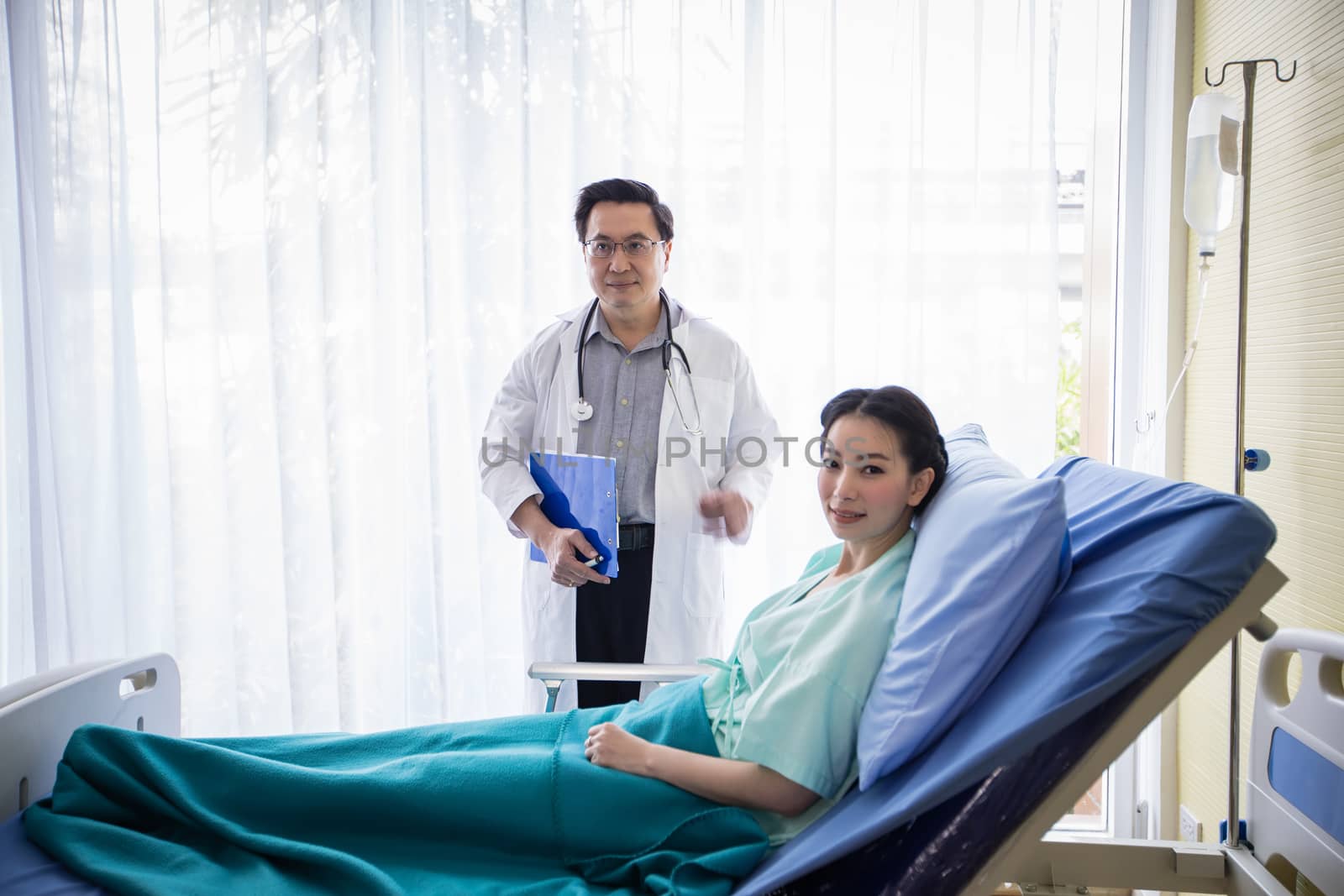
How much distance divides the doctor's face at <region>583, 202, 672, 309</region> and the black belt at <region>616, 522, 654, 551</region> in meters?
0.48

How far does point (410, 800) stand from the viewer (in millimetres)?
1131

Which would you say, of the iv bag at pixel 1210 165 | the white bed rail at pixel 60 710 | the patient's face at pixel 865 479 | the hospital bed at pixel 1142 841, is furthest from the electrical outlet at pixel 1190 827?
the white bed rail at pixel 60 710

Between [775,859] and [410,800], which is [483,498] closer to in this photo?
[410,800]

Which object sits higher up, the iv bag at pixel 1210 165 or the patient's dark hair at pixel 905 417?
the iv bag at pixel 1210 165

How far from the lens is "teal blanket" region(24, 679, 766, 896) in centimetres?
107

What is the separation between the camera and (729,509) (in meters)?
1.89

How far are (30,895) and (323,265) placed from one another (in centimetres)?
168

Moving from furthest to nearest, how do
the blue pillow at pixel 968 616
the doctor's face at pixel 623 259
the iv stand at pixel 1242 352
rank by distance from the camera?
the doctor's face at pixel 623 259 → the iv stand at pixel 1242 352 → the blue pillow at pixel 968 616

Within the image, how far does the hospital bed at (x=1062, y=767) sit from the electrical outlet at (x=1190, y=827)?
0.85 m

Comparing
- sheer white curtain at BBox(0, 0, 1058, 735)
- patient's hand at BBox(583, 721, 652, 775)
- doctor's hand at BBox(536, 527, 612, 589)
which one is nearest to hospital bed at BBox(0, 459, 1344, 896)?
patient's hand at BBox(583, 721, 652, 775)

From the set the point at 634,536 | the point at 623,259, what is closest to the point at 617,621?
the point at 634,536

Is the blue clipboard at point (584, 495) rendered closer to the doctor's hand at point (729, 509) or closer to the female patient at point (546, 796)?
the doctor's hand at point (729, 509)

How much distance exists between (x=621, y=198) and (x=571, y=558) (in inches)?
30.2

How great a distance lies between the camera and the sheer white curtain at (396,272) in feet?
7.30
